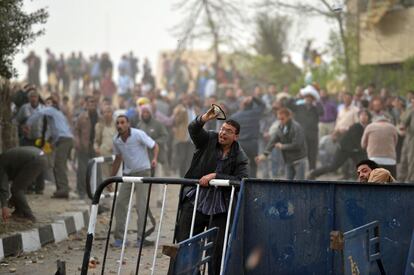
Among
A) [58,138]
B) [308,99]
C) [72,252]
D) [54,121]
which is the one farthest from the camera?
[308,99]

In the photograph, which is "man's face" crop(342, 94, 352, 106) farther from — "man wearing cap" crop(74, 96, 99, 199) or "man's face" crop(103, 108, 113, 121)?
"man's face" crop(103, 108, 113, 121)

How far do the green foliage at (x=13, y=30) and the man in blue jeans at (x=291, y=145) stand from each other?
485cm

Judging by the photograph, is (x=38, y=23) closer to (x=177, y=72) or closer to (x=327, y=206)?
(x=327, y=206)

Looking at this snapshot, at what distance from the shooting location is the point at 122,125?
13734 mm

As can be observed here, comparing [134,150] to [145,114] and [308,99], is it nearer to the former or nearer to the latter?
[145,114]

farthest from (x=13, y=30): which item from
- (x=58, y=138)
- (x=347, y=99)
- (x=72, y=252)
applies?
(x=347, y=99)

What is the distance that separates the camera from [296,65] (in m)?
35.0

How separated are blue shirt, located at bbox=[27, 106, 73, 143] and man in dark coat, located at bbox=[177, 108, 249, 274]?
9.28 m

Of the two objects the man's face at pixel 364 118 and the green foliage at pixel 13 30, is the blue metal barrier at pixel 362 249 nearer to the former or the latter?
the green foliage at pixel 13 30

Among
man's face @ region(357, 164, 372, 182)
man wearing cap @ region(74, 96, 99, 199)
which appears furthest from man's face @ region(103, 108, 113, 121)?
man's face @ region(357, 164, 372, 182)

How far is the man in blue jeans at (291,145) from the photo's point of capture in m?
18.2

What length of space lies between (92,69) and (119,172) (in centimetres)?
2726

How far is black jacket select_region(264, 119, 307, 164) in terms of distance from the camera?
1825cm

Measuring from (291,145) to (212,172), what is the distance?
8790 millimetres
